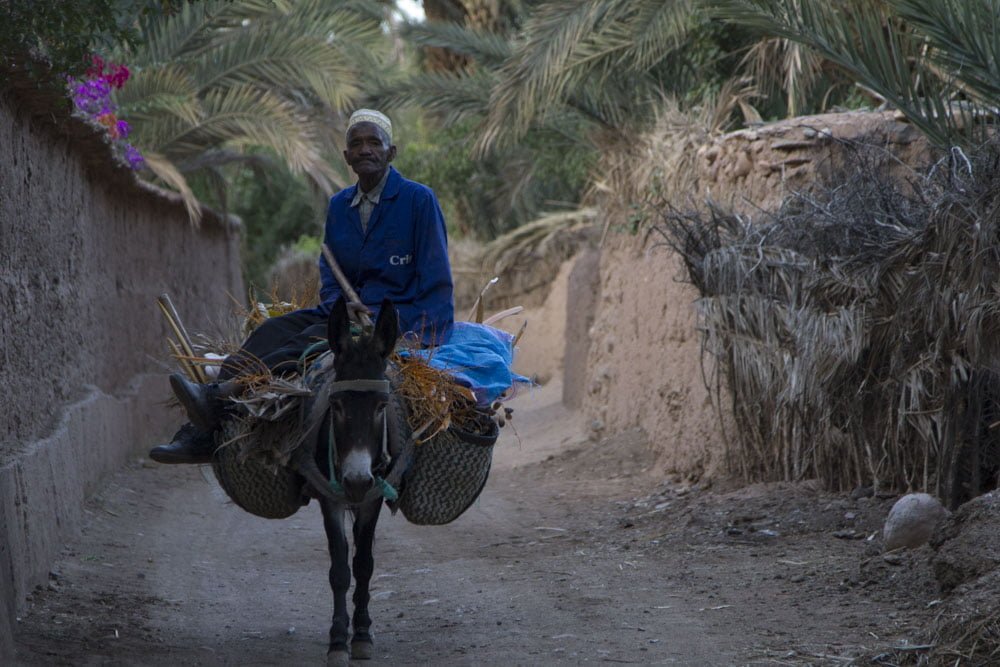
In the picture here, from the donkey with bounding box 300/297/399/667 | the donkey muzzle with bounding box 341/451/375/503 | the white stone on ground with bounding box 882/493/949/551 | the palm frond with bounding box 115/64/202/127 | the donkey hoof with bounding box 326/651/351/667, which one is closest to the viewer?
the donkey muzzle with bounding box 341/451/375/503

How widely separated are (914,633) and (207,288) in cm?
1235

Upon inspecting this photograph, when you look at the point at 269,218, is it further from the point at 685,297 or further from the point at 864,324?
the point at 864,324

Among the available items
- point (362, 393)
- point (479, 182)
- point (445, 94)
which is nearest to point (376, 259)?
point (362, 393)

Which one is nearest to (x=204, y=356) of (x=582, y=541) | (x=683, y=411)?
(x=582, y=541)

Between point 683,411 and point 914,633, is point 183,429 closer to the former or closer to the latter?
point 914,633

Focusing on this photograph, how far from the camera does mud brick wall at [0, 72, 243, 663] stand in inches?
262

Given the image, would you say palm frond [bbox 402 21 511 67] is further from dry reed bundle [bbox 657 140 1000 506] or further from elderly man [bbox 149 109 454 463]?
elderly man [bbox 149 109 454 463]

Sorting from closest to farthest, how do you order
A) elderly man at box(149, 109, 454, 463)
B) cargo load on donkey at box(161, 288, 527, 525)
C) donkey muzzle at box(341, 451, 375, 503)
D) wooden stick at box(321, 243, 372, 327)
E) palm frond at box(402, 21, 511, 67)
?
donkey muzzle at box(341, 451, 375, 503), cargo load on donkey at box(161, 288, 527, 525), wooden stick at box(321, 243, 372, 327), elderly man at box(149, 109, 454, 463), palm frond at box(402, 21, 511, 67)

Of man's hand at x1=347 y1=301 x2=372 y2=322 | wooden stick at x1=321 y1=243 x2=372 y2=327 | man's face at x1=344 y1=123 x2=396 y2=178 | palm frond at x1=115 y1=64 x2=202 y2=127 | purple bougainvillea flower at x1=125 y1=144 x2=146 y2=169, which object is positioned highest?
palm frond at x1=115 y1=64 x2=202 y2=127

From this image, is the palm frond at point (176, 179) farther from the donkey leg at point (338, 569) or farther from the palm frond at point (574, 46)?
the donkey leg at point (338, 569)

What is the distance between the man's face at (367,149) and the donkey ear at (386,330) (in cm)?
104

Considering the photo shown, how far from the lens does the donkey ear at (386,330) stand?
502 centimetres

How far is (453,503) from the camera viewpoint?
566 cm

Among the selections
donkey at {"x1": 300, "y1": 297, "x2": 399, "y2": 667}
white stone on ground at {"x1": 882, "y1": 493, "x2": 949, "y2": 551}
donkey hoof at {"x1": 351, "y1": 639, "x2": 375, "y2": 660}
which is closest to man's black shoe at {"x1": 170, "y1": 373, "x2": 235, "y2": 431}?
donkey at {"x1": 300, "y1": 297, "x2": 399, "y2": 667}
